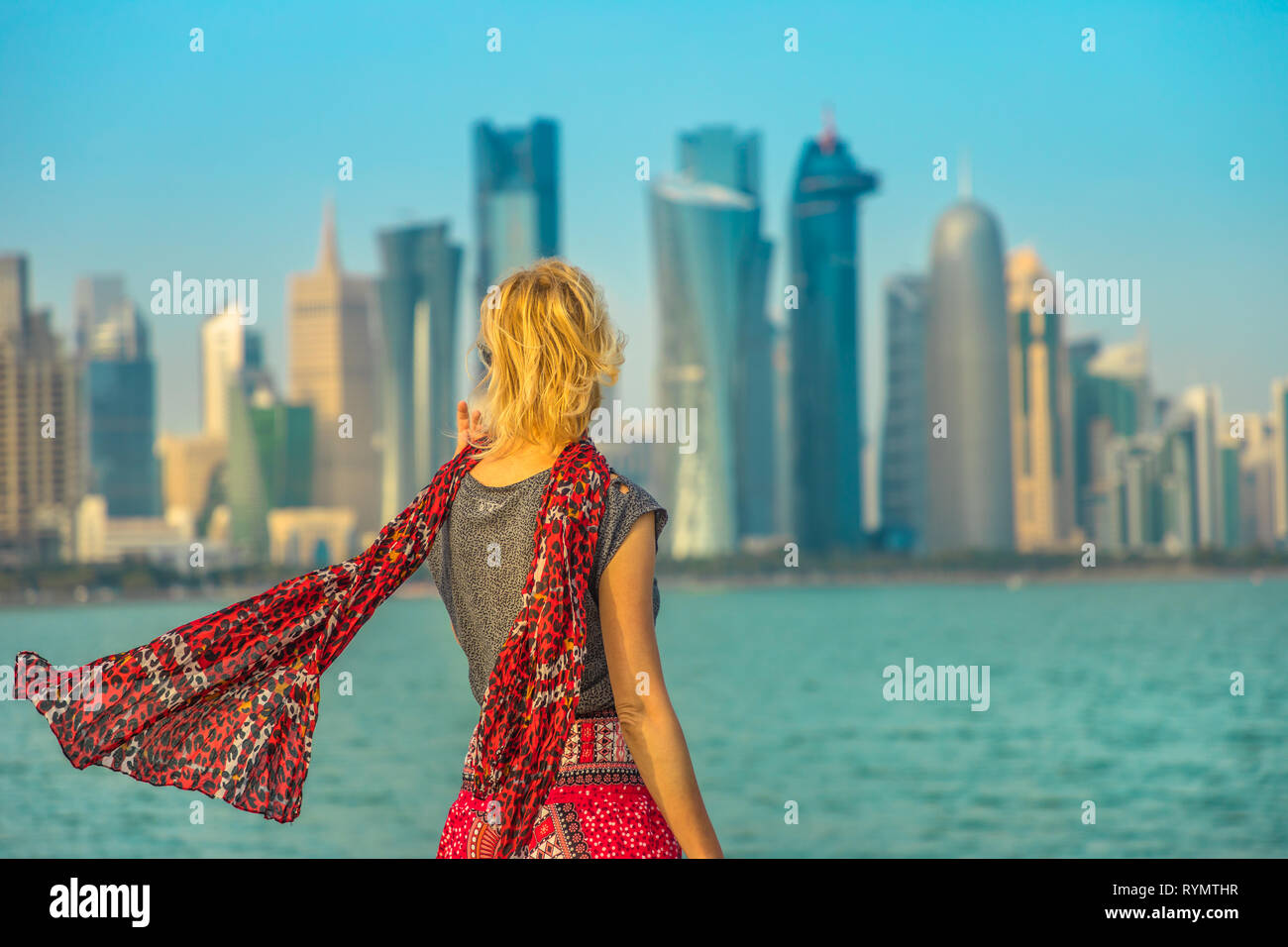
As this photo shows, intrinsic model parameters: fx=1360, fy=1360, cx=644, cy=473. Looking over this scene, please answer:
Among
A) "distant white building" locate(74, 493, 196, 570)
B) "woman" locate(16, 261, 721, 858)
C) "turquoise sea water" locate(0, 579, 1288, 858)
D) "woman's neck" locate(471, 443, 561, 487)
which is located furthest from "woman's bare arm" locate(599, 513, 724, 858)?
"distant white building" locate(74, 493, 196, 570)

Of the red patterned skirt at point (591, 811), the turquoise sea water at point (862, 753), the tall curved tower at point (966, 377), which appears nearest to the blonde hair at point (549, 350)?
the red patterned skirt at point (591, 811)

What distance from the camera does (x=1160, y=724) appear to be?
45938 millimetres

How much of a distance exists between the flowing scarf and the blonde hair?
0.08 m

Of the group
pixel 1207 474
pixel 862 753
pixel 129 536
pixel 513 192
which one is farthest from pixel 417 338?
pixel 862 753

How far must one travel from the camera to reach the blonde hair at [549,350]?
234cm

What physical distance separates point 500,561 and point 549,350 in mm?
407

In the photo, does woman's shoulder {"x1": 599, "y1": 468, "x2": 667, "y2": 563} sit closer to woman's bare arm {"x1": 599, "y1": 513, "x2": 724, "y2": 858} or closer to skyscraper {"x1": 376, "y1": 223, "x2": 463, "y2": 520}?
woman's bare arm {"x1": 599, "y1": 513, "x2": 724, "y2": 858}

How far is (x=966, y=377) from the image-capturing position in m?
149

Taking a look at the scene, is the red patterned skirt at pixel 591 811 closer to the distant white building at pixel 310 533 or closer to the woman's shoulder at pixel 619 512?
the woman's shoulder at pixel 619 512

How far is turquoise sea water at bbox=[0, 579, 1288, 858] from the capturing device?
86.7ft

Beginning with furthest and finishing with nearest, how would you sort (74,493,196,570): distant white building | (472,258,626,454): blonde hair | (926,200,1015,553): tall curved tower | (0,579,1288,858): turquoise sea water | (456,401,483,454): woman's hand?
(926,200,1015,553): tall curved tower < (74,493,196,570): distant white building < (0,579,1288,858): turquoise sea water < (456,401,483,454): woman's hand < (472,258,626,454): blonde hair

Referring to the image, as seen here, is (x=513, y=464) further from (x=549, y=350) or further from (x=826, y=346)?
(x=826, y=346)

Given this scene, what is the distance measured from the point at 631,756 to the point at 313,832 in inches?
1015

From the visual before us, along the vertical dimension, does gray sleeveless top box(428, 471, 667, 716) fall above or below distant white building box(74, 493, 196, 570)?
above
